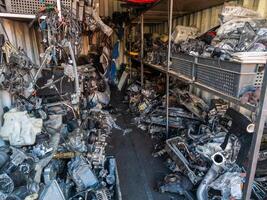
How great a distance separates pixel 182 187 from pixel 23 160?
4.70ft

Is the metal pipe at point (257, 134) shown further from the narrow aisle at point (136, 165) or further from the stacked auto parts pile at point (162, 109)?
the stacked auto parts pile at point (162, 109)

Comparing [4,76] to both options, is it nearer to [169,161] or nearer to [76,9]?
[76,9]

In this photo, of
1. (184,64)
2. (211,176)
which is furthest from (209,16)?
(211,176)

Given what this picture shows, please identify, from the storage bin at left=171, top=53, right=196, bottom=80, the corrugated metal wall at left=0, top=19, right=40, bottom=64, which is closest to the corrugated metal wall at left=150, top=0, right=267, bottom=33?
the storage bin at left=171, top=53, right=196, bottom=80

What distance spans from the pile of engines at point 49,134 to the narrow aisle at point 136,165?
0.76ft

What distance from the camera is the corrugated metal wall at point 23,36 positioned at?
2476mm

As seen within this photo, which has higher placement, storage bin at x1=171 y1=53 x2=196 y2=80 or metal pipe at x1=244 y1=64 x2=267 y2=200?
storage bin at x1=171 y1=53 x2=196 y2=80

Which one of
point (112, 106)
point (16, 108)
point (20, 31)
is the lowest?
point (112, 106)

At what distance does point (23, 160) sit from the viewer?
1.77 metres

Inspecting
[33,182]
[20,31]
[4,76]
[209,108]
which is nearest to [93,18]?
[20,31]

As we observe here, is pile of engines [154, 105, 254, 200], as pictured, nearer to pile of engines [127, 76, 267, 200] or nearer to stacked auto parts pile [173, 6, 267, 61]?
pile of engines [127, 76, 267, 200]

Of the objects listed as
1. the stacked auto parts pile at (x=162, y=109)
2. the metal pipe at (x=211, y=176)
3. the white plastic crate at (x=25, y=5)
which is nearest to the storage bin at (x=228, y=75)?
the metal pipe at (x=211, y=176)

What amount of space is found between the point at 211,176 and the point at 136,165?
974mm

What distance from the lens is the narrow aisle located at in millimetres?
2031
